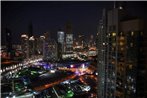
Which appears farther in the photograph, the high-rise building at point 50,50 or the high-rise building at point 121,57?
the high-rise building at point 50,50

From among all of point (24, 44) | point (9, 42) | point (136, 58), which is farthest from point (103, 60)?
point (24, 44)

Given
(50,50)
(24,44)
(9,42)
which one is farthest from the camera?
(24,44)

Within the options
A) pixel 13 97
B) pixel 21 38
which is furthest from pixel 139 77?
pixel 21 38

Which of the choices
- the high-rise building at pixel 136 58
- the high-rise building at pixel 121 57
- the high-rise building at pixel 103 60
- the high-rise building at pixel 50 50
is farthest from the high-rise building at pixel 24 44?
the high-rise building at pixel 136 58

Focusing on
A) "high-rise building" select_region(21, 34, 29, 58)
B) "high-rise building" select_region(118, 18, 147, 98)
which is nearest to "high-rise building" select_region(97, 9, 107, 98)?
"high-rise building" select_region(118, 18, 147, 98)

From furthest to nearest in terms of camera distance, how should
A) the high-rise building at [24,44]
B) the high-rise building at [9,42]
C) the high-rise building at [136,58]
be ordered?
the high-rise building at [24,44] → the high-rise building at [9,42] → the high-rise building at [136,58]

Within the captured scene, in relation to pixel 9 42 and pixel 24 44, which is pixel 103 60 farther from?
pixel 24 44

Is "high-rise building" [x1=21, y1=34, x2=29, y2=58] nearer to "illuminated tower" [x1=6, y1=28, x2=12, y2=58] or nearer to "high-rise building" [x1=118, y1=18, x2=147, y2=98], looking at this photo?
"illuminated tower" [x1=6, y1=28, x2=12, y2=58]

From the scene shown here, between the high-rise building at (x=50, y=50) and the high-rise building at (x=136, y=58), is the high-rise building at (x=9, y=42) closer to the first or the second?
the high-rise building at (x=50, y=50)

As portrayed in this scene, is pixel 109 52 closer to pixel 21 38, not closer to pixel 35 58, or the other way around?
pixel 35 58
